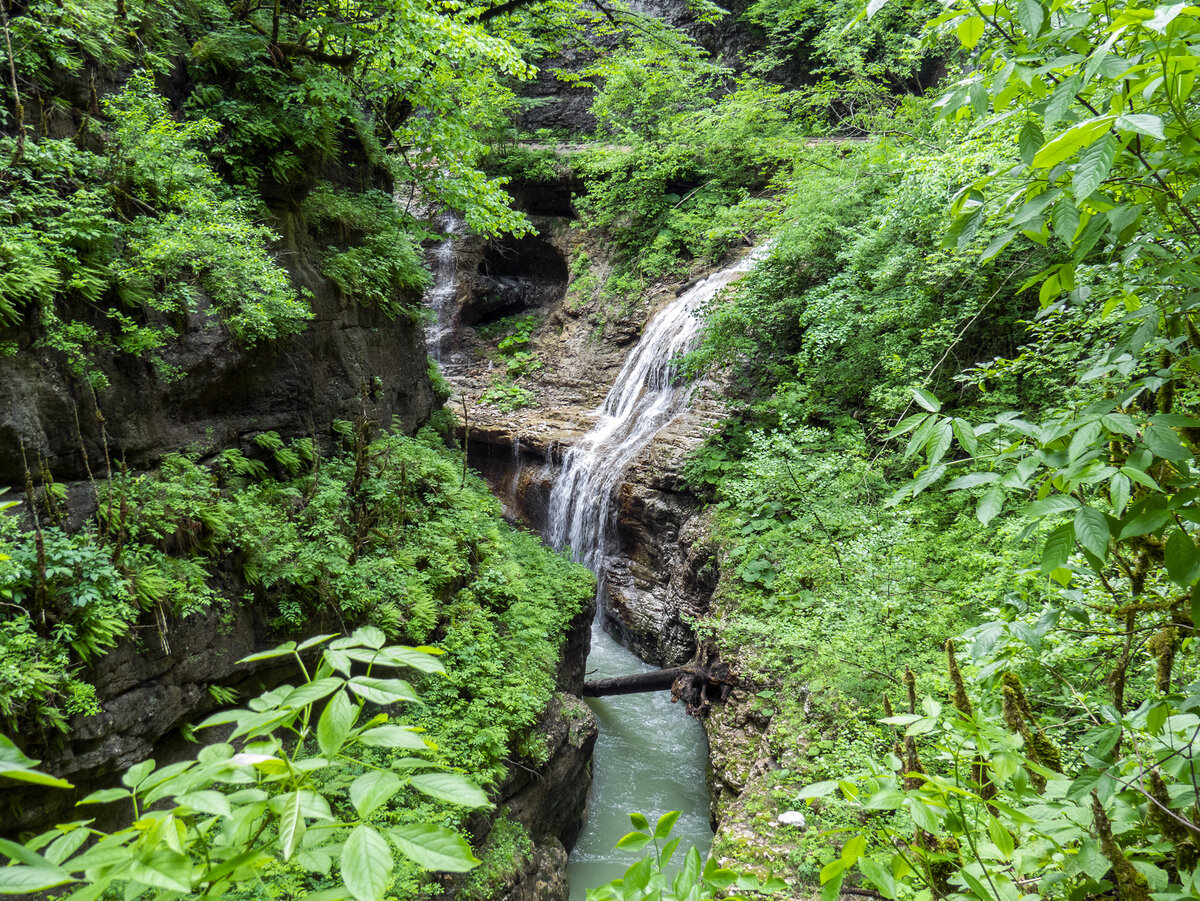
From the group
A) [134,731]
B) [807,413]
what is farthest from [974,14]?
[807,413]

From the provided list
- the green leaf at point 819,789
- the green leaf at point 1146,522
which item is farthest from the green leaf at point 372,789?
the green leaf at point 1146,522

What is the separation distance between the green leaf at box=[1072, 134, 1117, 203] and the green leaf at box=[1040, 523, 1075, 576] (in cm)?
67

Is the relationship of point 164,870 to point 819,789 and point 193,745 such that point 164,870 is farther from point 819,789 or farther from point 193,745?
point 193,745

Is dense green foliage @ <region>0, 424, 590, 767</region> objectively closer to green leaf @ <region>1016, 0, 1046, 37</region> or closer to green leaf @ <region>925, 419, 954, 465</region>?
green leaf @ <region>925, 419, 954, 465</region>

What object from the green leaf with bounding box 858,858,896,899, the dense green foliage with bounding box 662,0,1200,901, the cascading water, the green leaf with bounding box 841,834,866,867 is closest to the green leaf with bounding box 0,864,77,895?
the dense green foliage with bounding box 662,0,1200,901

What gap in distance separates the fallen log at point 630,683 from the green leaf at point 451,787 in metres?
8.53

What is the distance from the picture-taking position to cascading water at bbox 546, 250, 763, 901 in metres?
7.03

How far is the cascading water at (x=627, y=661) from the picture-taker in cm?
703

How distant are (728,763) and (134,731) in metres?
5.43

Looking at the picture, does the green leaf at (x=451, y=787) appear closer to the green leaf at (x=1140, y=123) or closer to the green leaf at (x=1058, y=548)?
the green leaf at (x=1058, y=548)

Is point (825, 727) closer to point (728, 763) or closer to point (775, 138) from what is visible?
point (728, 763)

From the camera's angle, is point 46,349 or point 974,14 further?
point 46,349

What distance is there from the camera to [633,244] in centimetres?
1650

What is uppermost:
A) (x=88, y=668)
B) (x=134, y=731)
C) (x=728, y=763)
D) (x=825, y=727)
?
(x=88, y=668)
